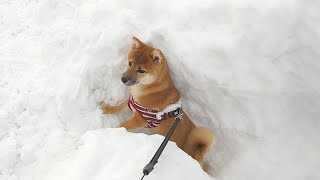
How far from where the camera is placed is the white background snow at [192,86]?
13.2 ft

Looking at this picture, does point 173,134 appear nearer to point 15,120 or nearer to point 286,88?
point 286,88

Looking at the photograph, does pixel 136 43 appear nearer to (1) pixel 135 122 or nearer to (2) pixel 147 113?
(2) pixel 147 113

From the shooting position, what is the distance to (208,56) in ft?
13.8

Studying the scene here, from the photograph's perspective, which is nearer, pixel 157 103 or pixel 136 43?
pixel 136 43

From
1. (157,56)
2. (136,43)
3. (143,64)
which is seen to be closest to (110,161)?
(143,64)

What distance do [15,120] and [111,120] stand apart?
1141 mm

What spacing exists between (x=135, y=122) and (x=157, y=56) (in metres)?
0.86

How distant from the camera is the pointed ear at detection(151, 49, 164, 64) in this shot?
13.2 ft

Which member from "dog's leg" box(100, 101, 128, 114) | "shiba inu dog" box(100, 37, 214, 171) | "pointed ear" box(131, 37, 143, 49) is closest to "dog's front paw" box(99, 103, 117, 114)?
"dog's leg" box(100, 101, 128, 114)

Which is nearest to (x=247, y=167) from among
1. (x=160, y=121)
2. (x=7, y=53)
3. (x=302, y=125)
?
(x=302, y=125)

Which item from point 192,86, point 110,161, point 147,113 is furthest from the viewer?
point 192,86

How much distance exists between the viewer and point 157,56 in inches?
159

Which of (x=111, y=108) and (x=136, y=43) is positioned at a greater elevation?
(x=136, y=43)

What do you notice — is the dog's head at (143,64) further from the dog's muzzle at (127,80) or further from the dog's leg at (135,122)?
the dog's leg at (135,122)
